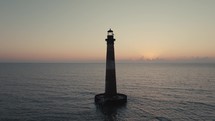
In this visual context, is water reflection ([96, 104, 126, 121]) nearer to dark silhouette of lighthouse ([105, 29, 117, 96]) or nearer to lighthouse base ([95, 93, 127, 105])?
lighthouse base ([95, 93, 127, 105])

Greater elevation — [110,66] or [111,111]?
[110,66]

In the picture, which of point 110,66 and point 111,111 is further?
point 110,66

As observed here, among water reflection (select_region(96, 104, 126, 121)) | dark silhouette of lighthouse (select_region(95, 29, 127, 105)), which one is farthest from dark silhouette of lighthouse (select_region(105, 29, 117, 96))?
water reflection (select_region(96, 104, 126, 121))

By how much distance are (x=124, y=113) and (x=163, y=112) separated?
725 cm

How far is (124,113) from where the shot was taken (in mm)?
38812

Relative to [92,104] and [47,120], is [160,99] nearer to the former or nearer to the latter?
[92,104]

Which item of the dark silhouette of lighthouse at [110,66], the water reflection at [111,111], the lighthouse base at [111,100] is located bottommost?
the water reflection at [111,111]

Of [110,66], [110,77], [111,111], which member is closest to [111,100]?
[111,111]

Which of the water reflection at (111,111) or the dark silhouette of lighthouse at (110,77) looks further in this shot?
the dark silhouette of lighthouse at (110,77)

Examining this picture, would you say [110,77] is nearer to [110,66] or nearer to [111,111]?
[110,66]

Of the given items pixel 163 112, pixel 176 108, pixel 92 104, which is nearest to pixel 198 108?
pixel 176 108

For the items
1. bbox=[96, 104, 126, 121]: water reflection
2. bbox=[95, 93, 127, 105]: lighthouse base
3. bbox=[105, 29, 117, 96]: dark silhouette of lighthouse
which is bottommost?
bbox=[96, 104, 126, 121]: water reflection

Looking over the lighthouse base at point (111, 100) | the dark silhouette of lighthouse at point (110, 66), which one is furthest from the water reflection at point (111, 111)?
the dark silhouette of lighthouse at point (110, 66)

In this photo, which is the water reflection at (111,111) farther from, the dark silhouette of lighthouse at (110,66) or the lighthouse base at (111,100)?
the dark silhouette of lighthouse at (110,66)
